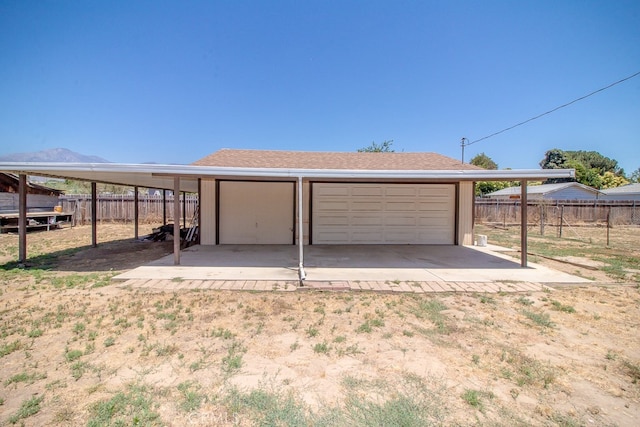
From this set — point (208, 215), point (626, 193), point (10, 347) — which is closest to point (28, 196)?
point (208, 215)

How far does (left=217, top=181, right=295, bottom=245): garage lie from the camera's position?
9.84 metres

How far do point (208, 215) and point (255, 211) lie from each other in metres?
1.47

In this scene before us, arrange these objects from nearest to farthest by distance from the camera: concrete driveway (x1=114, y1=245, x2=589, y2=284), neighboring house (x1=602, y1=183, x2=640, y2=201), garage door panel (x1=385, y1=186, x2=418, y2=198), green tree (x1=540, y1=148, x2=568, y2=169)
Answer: concrete driveway (x1=114, y1=245, x2=589, y2=284) → garage door panel (x1=385, y1=186, x2=418, y2=198) → neighboring house (x1=602, y1=183, x2=640, y2=201) → green tree (x1=540, y1=148, x2=568, y2=169)

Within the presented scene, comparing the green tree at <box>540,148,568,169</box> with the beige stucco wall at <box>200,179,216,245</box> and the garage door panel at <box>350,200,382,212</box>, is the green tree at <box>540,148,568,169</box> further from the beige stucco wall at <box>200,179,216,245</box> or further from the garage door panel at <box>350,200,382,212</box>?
the beige stucco wall at <box>200,179,216,245</box>

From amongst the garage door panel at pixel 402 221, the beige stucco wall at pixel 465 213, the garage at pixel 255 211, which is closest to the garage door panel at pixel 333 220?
the garage at pixel 255 211

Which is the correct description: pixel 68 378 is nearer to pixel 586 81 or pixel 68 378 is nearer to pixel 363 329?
pixel 363 329

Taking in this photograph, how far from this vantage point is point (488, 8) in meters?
10.0

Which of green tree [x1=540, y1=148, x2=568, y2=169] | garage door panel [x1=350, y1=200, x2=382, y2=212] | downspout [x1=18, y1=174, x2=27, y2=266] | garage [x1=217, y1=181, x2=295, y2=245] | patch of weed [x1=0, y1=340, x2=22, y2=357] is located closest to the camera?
patch of weed [x1=0, y1=340, x2=22, y2=357]

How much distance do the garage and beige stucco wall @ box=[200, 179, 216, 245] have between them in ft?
0.60

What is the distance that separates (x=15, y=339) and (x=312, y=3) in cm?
1147

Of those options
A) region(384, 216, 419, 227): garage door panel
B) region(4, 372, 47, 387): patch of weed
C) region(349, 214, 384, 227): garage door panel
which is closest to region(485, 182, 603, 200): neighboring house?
region(384, 216, 419, 227): garage door panel

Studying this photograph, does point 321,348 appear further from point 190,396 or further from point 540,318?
point 540,318

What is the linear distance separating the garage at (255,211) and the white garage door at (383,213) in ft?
3.13

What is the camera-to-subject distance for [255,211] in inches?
391
